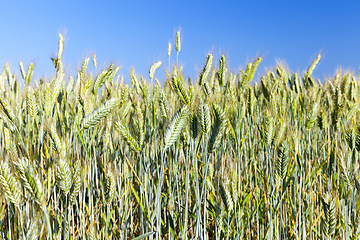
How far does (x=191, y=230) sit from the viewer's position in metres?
1.76

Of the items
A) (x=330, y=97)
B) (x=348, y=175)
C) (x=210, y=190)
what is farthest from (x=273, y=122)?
(x=330, y=97)

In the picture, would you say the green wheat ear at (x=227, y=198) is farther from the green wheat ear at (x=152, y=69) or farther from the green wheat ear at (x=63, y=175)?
the green wheat ear at (x=152, y=69)

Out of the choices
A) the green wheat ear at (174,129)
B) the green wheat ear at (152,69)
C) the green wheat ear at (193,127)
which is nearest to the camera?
the green wheat ear at (174,129)

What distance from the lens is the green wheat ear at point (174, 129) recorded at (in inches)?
39.2

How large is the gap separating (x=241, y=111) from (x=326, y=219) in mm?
877

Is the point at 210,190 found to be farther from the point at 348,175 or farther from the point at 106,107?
the point at 106,107

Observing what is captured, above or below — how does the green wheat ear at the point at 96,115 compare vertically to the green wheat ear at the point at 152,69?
below

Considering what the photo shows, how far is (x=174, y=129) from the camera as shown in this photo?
3.34ft

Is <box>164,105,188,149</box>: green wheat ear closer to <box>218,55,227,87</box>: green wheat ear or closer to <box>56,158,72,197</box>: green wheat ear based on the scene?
<box>56,158,72,197</box>: green wheat ear

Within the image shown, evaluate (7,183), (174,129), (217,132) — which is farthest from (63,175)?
(217,132)

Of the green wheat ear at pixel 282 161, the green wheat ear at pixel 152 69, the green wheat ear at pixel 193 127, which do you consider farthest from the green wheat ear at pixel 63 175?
the green wheat ear at pixel 152 69

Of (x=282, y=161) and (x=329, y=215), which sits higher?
(x=282, y=161)

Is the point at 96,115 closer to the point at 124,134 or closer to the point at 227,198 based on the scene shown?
the point at 124,134

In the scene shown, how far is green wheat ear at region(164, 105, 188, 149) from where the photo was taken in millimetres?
995
